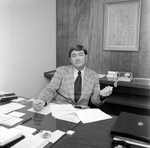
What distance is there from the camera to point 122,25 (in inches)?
104

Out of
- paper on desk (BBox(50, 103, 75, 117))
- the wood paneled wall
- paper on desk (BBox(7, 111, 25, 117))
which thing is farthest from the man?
the wood paneled wall

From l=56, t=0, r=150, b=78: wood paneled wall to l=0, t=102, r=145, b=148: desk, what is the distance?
155 centimetres

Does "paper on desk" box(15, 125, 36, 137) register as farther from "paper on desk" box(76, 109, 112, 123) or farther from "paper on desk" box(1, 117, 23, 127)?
"paper on desk" box(76, 109, 112, 123)

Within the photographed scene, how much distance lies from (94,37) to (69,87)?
1.26 m

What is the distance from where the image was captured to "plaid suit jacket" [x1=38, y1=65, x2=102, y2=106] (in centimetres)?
188

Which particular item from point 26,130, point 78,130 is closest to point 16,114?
point 26,130

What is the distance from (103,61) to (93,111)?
1521 millimetres

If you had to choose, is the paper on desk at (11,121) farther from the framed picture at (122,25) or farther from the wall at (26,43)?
the framed picture at (122,25)

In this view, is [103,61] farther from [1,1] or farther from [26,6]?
[1,1]

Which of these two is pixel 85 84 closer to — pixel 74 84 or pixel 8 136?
pixel 74 84

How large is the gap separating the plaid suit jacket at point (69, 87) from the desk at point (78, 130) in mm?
529

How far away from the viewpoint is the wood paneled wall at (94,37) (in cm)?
260

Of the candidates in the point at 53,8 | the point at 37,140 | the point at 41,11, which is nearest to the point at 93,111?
the point at 37,140

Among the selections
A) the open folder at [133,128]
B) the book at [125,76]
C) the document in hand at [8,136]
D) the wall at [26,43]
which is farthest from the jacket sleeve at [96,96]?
the wall at [26,43]
